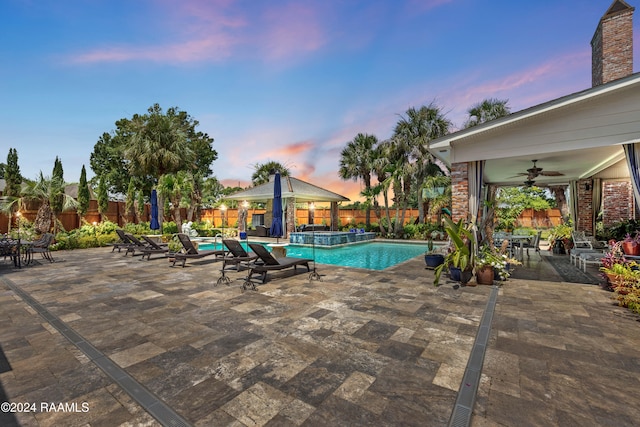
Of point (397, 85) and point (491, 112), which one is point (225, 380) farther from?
point (491, 112)

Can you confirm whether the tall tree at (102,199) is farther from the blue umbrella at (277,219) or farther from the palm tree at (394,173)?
the palm tree at (394,173)

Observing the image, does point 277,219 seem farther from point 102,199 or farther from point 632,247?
point 102,199

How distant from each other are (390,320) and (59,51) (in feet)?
50.9

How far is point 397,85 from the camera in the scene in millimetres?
14922

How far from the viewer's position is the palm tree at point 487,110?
20.7 m

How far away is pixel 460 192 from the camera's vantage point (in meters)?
7.98

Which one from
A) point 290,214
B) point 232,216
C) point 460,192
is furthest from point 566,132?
point 232,216

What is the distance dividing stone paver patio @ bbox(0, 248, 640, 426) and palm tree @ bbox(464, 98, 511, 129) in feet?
59.8

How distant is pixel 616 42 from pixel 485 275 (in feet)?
45.7

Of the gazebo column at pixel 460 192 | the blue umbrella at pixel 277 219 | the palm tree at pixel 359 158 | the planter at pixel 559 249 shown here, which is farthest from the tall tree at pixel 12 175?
the planter at pixel 559 249

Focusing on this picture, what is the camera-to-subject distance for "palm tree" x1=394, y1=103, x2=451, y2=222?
2008 centimetres

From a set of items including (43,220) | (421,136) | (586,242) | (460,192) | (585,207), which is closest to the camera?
(460,192)

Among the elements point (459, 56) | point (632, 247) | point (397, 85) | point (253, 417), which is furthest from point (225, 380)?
point (397, 85)

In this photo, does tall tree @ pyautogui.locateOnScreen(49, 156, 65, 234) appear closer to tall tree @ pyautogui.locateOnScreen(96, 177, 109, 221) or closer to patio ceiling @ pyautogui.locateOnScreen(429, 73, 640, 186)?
tall tree @ pyautogui.locateOnScreen(96, 177, 109, 221)
